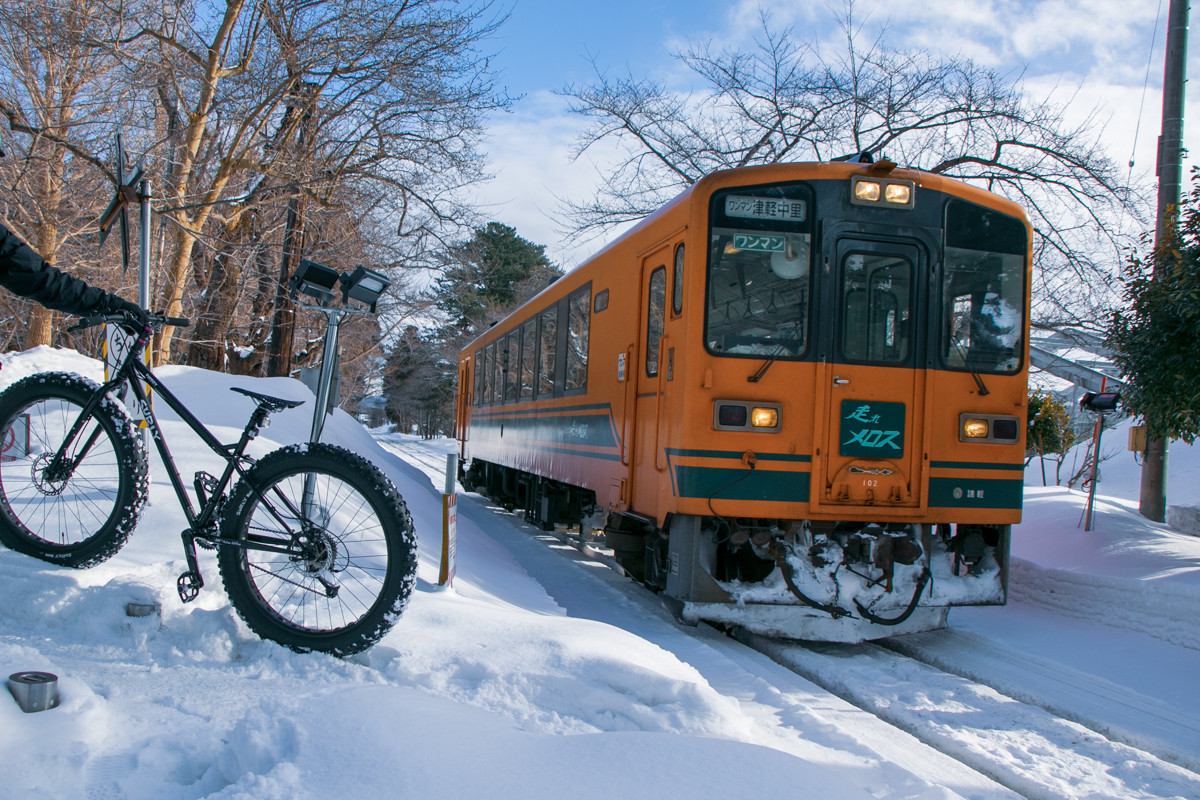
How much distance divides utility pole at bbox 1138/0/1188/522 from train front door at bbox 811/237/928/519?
4.36m

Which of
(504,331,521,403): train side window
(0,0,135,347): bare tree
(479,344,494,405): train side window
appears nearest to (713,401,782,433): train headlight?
(504,331,521,403): train side window

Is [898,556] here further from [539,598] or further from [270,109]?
[270,109]

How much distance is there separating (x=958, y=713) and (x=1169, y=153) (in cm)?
736

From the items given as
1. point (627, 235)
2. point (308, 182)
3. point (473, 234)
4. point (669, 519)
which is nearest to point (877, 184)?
point (627, 235)

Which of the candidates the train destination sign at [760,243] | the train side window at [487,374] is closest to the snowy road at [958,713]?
the train destination sign at [760,243]

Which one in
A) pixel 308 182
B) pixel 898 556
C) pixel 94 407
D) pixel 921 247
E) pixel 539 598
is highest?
pixel 308 182

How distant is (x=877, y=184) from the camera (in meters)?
5.71

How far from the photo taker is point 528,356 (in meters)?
11.0

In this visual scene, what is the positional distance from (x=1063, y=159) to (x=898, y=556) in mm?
10413

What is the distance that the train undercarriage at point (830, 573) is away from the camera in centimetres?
552

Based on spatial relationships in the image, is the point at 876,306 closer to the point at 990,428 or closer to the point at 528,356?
the point at 990,428

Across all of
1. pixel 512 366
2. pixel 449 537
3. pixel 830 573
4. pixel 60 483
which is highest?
pixel 512 366

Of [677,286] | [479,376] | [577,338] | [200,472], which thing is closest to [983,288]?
[677,286]

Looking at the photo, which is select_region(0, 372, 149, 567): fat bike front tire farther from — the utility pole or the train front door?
the utility pole
